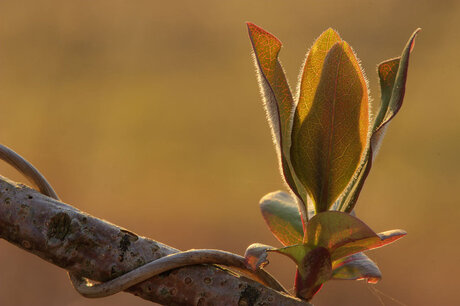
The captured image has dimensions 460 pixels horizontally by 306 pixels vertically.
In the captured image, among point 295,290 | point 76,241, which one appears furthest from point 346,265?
point 76,241

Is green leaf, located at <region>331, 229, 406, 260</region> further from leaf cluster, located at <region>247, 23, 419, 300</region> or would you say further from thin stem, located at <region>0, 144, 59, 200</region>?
thin stem, located at <region>0, 144, 59, 200</region>

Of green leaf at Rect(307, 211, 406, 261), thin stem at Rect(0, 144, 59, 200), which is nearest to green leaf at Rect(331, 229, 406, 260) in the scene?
green leaf at Rect(307, 211, 406, 261)

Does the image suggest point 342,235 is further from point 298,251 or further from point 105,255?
point 105,255

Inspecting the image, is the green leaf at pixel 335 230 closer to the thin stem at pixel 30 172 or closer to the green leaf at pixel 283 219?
the green leaf at pixel 283 219

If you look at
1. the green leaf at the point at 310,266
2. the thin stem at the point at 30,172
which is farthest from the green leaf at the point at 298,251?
the thin stem at the point at 30,172

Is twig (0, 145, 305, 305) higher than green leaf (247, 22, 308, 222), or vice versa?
green leaf (247, 22, 308, 222)

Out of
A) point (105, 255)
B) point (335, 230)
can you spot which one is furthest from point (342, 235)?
point (105, 255)
